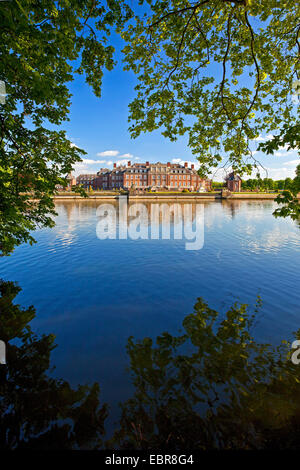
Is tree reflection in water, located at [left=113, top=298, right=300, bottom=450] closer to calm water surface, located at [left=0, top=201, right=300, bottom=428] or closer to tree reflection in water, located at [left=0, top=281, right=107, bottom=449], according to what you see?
calm water surface, located at [left=0, top=201, right=300, bottom=428]

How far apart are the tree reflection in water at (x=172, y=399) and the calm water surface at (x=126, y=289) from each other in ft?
1.25

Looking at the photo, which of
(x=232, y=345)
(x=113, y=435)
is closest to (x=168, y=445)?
(x=113, y=435)

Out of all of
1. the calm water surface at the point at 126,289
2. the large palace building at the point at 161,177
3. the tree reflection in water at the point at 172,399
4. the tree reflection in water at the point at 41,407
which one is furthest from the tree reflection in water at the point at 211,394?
the large palace building at the point at 161,177

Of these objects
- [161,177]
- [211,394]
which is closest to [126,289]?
[211,394]

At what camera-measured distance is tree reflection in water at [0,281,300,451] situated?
316cm

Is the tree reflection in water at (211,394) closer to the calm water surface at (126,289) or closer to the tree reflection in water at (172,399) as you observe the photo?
the tree reflection in water at (172,399)

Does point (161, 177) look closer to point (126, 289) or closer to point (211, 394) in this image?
point (126, 289)

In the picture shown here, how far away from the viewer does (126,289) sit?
29.0ft

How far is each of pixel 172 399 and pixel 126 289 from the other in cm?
529

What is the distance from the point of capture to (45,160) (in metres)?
6.30

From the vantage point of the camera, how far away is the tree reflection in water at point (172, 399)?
10.4 ft
